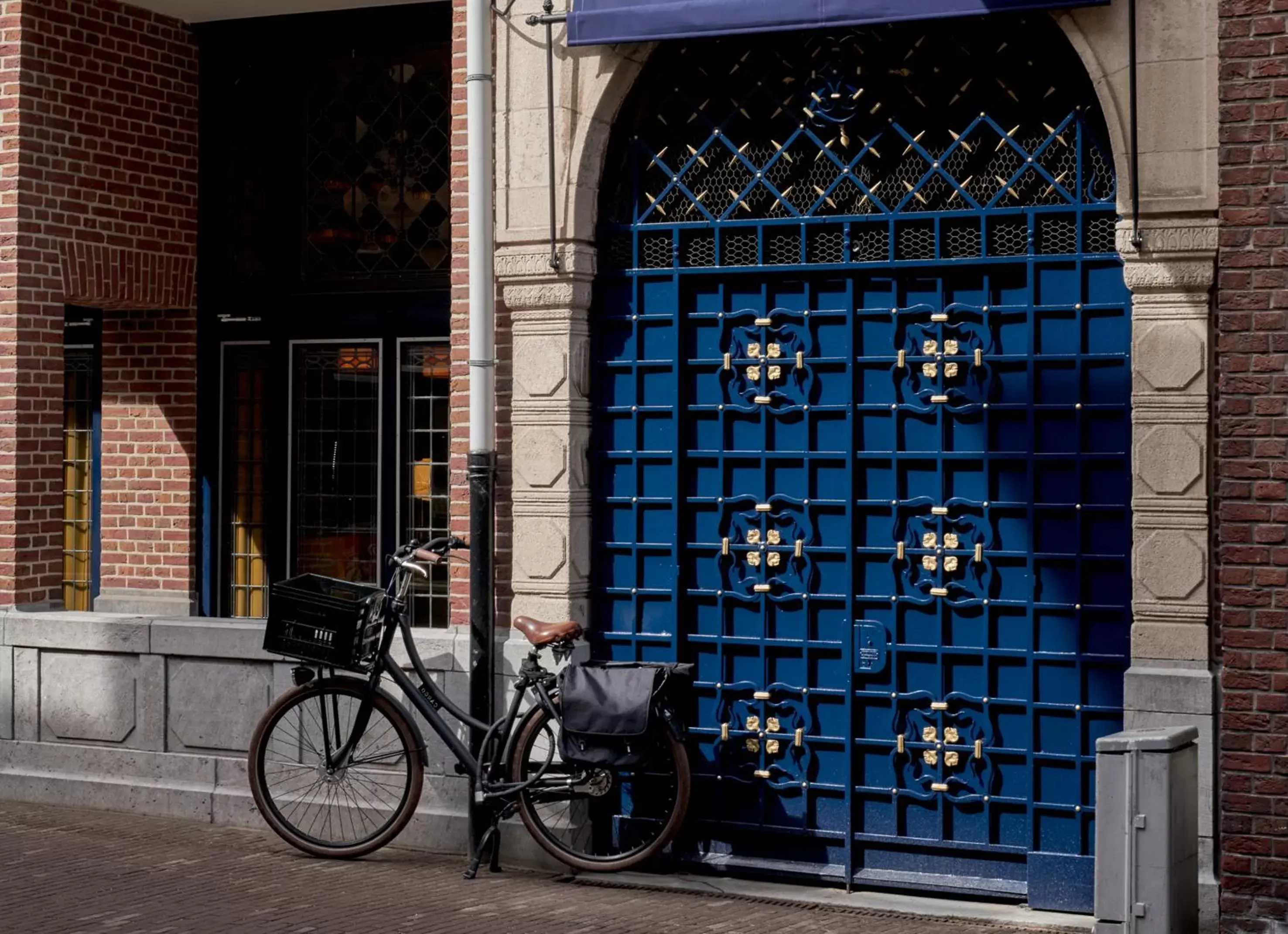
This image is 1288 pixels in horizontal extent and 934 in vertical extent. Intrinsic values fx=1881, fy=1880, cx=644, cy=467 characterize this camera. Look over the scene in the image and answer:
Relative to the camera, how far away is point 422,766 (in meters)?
8.70

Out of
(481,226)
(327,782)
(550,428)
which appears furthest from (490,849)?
(481,226)

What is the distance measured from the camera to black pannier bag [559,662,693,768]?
803 centimetres

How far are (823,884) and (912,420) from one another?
212 cm

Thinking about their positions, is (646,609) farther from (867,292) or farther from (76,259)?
(76,259)

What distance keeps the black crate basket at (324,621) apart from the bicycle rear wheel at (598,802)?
0.87 meters

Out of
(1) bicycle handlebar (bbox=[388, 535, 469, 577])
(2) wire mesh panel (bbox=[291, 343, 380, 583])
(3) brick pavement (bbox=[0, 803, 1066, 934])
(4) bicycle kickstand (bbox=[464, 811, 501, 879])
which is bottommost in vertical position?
(3) brick pavement (bbox=[0, 803, 1066, 934])

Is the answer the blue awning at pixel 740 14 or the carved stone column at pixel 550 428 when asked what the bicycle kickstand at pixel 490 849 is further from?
the blue awning at pixel 740 14

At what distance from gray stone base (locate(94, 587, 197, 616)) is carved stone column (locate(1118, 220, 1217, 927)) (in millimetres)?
6528

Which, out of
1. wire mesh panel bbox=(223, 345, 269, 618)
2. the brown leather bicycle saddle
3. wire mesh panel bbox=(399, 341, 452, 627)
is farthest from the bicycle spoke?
wire mesh panel bbox=(223, 345, 269, 618)

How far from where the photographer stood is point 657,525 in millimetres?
8844

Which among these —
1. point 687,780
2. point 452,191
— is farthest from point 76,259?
point 687,780

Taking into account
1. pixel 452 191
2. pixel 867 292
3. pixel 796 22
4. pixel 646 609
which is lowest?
pixel 646 609

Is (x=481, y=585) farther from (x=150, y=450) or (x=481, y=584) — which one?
(x=150, y=450)

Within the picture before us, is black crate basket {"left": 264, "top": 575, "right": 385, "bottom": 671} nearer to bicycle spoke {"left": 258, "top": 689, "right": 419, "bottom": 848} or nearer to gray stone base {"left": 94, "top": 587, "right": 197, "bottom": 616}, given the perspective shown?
bicycle spoke {"left": 258, "top": 689, "right": 419, "bottom": 848}
